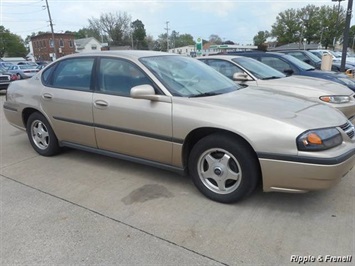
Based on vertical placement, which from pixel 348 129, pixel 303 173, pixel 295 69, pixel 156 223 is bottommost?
pixel 156 223

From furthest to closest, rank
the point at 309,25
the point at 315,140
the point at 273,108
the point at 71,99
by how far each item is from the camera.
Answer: the point at 309,25
the point at 71,99
the point at 273,108
the point at 315,140

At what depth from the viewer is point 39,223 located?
276 cm

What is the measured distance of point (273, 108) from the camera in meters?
2.86

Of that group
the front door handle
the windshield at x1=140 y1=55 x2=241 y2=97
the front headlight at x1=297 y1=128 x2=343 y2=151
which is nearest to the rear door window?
the front door handle

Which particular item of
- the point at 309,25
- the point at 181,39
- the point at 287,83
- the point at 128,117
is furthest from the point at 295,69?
the point at 181,39

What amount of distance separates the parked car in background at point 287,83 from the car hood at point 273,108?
148 cm

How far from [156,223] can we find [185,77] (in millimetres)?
1693

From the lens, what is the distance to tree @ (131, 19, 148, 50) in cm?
7949

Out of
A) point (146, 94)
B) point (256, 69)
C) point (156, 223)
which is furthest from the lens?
point (256, 69)

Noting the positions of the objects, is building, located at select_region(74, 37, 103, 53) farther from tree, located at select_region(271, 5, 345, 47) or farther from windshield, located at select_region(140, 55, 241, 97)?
windshield, located at select_region(140, 55, 241, 97)

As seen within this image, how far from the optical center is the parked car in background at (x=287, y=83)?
5.08m

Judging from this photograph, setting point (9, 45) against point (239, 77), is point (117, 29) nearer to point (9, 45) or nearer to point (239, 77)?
point (9, 45)

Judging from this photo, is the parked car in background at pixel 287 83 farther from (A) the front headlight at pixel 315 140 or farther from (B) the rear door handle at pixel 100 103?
(B) the rear door handle at pixel 100 103

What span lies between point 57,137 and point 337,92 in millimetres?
4715
